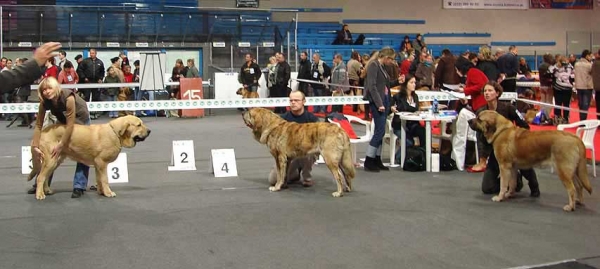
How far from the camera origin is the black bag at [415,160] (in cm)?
786

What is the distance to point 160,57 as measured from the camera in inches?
618

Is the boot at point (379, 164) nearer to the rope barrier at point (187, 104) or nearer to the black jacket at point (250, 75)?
the rope barrier at point (187, 104)

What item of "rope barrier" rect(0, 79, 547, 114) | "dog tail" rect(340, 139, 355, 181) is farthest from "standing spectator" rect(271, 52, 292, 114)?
"dog tail" rect(340, 139, 355, 181)

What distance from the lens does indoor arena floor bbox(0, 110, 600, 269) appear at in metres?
4.36

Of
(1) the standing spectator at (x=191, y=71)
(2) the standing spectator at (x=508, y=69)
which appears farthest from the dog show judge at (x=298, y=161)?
(1) the standing spectator at (x=191, y=71)

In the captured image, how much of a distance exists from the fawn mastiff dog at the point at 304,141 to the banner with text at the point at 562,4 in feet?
71.8

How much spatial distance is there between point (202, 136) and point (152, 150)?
1.92 m

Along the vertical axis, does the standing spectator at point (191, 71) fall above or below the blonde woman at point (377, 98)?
above

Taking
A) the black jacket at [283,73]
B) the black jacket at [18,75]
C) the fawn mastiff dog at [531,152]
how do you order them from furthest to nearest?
1. the black jacket at [283,73]
2. the fawn mastiff dog at [531,152]
3. the black jacket at [18,75]

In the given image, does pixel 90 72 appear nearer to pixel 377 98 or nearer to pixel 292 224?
pixel 377 98

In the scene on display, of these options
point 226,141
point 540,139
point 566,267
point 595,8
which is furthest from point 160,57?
point 595,8

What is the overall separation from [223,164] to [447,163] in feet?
8.48

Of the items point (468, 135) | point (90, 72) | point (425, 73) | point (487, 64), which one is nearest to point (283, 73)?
point (425, 73)

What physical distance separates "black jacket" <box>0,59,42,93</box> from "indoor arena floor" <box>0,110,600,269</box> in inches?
52.4
